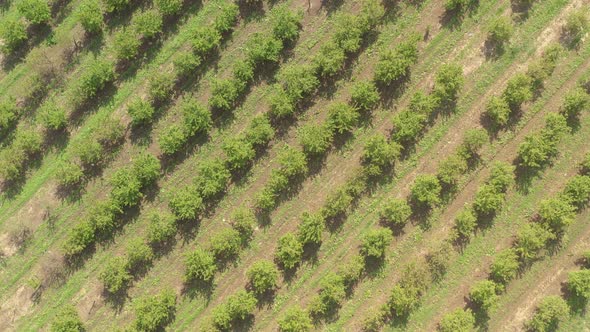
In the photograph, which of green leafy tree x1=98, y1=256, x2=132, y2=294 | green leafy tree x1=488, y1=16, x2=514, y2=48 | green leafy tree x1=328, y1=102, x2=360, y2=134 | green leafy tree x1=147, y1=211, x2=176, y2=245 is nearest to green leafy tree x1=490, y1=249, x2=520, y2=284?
green leafy tree x1=328, y1=102, x2=360, y2=134

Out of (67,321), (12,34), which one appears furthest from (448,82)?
(12,34)

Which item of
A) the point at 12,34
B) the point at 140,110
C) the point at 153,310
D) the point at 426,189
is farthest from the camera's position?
the point at 12,34

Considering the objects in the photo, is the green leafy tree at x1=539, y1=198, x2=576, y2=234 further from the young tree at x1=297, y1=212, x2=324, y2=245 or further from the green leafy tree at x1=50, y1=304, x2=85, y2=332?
the green leafy tree at x1=50, y1=304, x2=85, y2=332

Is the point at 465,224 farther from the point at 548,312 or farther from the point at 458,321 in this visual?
the point at 548,312

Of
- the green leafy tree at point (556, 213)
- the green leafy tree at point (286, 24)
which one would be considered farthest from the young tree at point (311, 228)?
the green leafy tree at point (556, 213)

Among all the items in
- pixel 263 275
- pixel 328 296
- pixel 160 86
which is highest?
pixel 160 86
